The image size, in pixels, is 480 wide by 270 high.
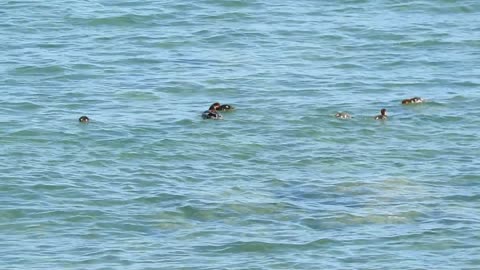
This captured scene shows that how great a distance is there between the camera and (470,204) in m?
22.8

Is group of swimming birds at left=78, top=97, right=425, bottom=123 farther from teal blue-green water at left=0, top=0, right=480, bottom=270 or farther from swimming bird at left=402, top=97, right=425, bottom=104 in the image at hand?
swimming bird at left=402, top=97, right=425, bottom=104

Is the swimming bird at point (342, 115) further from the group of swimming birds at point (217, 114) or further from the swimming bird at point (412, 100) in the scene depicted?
the swimming bird at point (412, 100)

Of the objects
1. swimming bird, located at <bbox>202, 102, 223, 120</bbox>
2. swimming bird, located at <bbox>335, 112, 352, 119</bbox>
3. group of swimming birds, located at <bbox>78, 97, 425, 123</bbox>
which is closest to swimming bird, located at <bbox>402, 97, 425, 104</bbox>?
group of swimming birds, located at <bbox>78, 97, 425, 123</bbox>

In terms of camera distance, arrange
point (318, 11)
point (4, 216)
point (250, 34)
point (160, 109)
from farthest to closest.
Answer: point (318, 11) → point (250, 34) → point (160, 109) → point (4, 216)

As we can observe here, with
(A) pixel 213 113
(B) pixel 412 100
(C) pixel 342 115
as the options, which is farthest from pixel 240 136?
(B) pixel 412 100

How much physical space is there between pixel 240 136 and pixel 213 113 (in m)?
1.04

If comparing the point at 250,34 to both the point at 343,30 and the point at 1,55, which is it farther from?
the point at 1,55

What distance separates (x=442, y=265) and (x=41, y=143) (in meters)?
8.96

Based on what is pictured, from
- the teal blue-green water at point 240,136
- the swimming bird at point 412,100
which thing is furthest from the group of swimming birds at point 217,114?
the swimming bird at point 412,100

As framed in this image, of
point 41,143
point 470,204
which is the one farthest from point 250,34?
point 470,204

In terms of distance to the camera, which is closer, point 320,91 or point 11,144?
point 11,144

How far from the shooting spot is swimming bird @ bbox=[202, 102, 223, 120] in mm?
27672

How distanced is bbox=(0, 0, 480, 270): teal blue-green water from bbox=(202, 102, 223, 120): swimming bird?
133 mm

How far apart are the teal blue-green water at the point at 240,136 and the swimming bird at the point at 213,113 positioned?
13 cm
